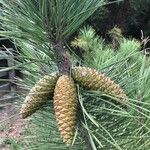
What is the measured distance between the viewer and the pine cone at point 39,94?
1.30 m

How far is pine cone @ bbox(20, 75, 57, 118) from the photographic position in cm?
130

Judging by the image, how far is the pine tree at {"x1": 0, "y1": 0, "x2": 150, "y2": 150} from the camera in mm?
1249

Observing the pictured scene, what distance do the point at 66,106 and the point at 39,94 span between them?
3.7 inches

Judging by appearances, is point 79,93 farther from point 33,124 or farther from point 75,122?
point 33,124

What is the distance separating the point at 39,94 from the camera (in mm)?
1299

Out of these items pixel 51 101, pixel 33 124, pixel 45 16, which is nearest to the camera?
pixel 45 16

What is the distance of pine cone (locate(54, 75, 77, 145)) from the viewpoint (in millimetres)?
1219

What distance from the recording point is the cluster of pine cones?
1.23 meters

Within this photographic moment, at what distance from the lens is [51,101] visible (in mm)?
1381

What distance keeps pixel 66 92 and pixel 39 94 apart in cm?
8

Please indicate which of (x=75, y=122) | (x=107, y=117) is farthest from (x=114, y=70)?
(x=75, y=122)

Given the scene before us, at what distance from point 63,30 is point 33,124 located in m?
0.36

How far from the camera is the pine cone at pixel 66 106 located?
1.22m

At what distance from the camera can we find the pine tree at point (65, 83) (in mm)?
1249
